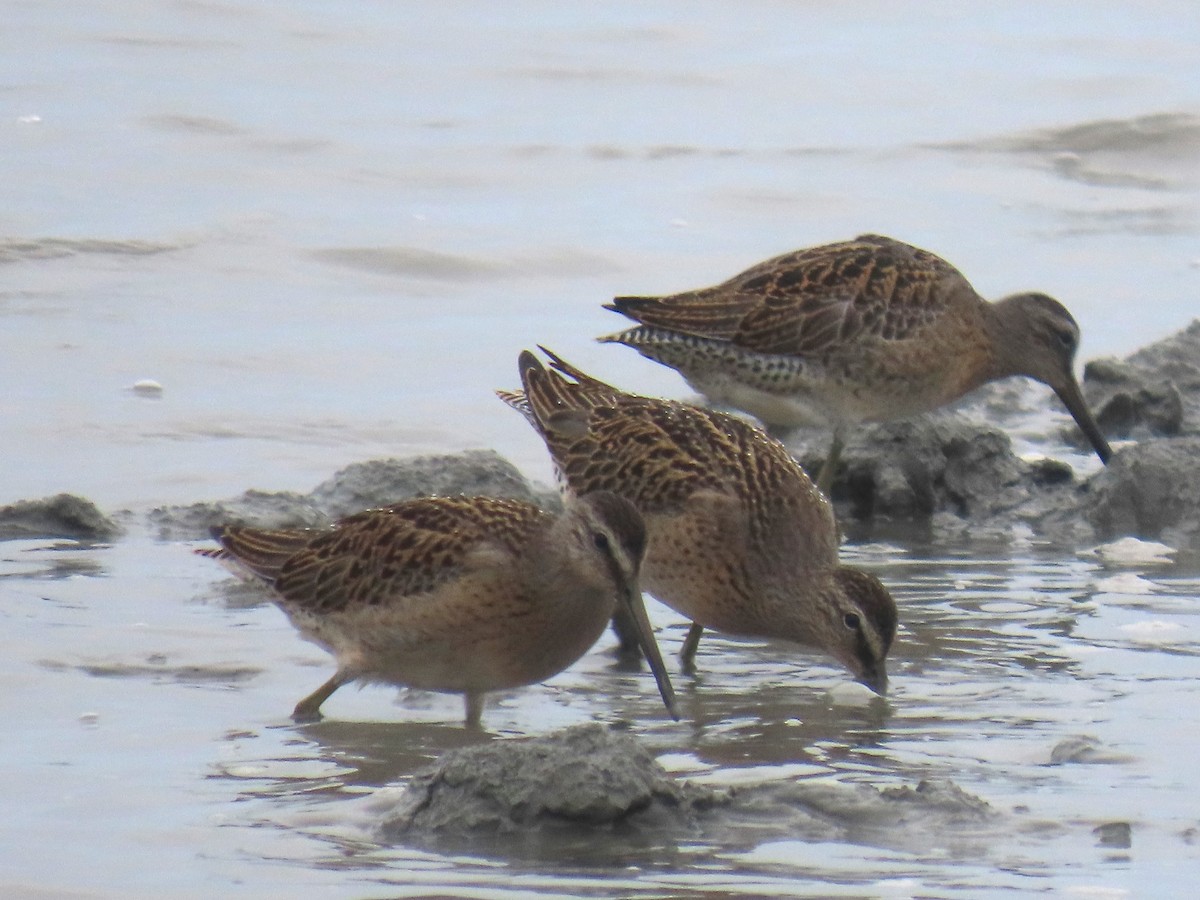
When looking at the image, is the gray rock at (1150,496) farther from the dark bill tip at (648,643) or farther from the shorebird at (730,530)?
the dark bill tip at (648,643)

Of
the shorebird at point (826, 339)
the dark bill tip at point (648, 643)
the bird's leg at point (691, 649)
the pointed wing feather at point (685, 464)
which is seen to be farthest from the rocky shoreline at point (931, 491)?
the dark bill tip at point (648, 643)

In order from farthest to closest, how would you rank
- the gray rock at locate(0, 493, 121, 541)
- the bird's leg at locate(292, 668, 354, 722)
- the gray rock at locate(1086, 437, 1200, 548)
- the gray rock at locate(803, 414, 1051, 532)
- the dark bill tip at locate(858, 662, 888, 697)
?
the gray rock at locate(803, 414, 1051, 532), the gray rock at locate(1086, 437, 1200, 548), the gray rock at locate(0, 493, 121, 541), the dark bill tip at locate(858, 662, 888, 697), the bird's leg at locate(292, 668, 354, 722)

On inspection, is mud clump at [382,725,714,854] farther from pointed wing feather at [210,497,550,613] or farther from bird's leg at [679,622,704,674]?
bird's leg at [679,622,704,674]

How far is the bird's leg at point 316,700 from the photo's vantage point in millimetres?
5680

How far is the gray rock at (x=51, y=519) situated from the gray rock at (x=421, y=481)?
0.78 metres

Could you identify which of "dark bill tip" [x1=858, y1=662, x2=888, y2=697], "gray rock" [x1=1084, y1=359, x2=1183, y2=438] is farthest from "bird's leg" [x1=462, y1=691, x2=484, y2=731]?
"gray rock" [x1=1084, y1=359, x2=1183, y2=438]

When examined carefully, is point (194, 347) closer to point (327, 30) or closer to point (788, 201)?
point (788, 201)

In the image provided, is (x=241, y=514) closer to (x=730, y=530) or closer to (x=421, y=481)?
(x=421, y=481)

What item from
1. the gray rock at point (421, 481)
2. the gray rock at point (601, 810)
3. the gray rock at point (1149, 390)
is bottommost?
the gray rock at point (601, 810)

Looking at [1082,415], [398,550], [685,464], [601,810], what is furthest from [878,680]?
[1082,415]

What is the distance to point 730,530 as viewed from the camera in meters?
6.60

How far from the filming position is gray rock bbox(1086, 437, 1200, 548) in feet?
25.6

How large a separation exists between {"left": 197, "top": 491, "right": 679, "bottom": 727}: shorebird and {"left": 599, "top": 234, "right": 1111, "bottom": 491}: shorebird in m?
3.05

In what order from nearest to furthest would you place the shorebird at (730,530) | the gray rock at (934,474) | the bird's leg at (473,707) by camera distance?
1. the bird's leg at (473,707)
2. the shorebird at (730,530)
3. the gray rock at (934,474)
